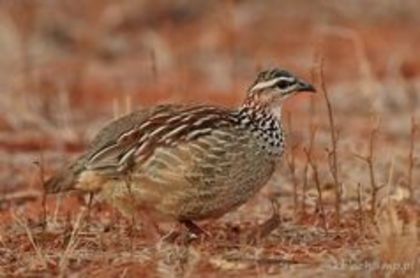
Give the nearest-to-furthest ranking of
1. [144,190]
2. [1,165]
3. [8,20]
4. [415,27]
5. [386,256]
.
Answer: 1. [386,256]
2. [144,190]
3. [1,165]
4. [8,20]
5. [415,27]

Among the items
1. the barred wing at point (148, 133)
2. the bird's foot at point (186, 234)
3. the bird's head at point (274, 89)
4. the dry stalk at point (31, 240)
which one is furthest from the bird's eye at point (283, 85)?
the dry stalk at point (31, 240)

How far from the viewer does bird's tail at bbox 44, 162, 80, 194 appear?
983cm

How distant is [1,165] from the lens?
13656mm

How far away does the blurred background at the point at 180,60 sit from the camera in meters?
15.7

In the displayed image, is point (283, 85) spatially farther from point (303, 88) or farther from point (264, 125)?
point (264, 125)

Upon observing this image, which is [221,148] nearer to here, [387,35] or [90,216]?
[90,216]

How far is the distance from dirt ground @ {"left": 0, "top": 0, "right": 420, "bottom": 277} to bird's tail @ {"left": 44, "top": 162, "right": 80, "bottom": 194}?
0.14 metres

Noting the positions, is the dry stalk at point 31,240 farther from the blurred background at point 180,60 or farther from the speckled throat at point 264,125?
the blurred background at point 180,60

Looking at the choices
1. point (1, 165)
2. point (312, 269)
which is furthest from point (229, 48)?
point (312, 269)

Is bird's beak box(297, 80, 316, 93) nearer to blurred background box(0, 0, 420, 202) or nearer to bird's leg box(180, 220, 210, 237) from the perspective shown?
bird's leg box(180, 220, 210, 237)

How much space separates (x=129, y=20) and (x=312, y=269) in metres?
16.1

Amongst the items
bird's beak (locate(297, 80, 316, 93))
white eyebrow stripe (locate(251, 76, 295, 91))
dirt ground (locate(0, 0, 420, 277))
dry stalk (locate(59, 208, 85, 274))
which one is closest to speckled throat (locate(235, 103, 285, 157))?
white eyebrow stripe (locate(251, 76, 295, 91))

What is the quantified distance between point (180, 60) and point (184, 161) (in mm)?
11262

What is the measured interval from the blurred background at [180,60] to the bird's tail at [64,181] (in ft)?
7.62
